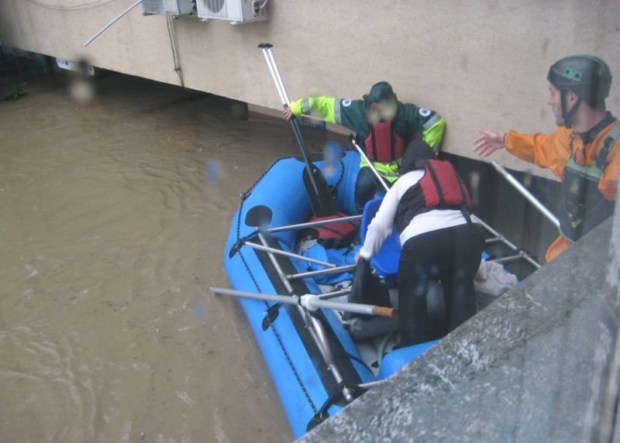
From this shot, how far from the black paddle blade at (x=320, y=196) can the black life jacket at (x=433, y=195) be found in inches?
54.8

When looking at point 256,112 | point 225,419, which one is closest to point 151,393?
point 225,419

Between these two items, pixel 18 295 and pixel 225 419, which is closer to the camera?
pixel 225 419

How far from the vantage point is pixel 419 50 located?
12.7ft

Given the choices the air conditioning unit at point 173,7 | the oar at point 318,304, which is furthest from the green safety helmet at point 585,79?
the air conditioning unit at point 173,7

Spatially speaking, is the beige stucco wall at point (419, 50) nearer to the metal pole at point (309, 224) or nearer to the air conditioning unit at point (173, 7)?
the air conditioning unit at point (173, 7)

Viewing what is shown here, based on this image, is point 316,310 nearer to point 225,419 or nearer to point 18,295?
point 225,419

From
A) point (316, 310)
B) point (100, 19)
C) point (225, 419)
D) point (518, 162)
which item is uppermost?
point (100, 19)

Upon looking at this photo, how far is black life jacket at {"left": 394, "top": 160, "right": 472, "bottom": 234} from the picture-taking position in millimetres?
2621

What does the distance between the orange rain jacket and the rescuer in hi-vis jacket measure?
1071mm

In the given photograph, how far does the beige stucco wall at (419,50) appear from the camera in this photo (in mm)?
3055

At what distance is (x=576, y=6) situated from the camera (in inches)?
114

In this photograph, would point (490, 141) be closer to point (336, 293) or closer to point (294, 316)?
point (336, 293)

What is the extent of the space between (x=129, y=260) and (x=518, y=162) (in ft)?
9.71

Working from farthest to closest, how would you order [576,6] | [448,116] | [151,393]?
[448,116], [151,393], [576,6]
